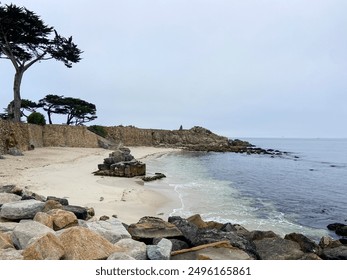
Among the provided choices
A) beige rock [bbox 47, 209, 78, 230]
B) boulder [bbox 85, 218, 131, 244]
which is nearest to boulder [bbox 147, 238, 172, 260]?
boulder [bbox 85, 218, 131, 244]

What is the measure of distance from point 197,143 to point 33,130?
51798mm

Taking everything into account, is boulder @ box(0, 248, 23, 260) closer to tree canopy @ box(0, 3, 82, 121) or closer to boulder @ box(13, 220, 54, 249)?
boulder @ box(13, 220, 54, 249)

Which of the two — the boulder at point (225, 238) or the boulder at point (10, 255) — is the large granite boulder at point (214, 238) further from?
the boulder at point (10, 255)

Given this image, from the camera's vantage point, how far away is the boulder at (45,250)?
3.70 m

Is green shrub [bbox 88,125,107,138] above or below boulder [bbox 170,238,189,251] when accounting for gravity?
above

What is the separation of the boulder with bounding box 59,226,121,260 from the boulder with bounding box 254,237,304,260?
2583 millimetres

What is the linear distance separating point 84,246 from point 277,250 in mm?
3262

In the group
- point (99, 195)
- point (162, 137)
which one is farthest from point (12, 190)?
point (162, 137)

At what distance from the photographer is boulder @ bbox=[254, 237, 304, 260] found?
486 cm

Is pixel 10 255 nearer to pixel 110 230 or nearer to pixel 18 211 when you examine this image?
pixel 110 230

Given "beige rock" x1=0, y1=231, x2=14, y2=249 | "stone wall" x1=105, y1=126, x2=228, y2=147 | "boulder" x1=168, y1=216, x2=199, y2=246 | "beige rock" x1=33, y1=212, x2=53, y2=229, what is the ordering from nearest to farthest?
"beige rock" x1=0, y1=231, x2=14, y2=249
"beige rock" x1=33, y1=212, x2=53, y2=229
"boulder" x1=168, y1=216, x2=199, y2=246
"stone wall" x1=105, y1=126, x2=228, y2=147

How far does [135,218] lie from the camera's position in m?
8.53

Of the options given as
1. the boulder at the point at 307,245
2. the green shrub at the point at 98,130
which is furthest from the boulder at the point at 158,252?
the green shrub at the point at 98,130
